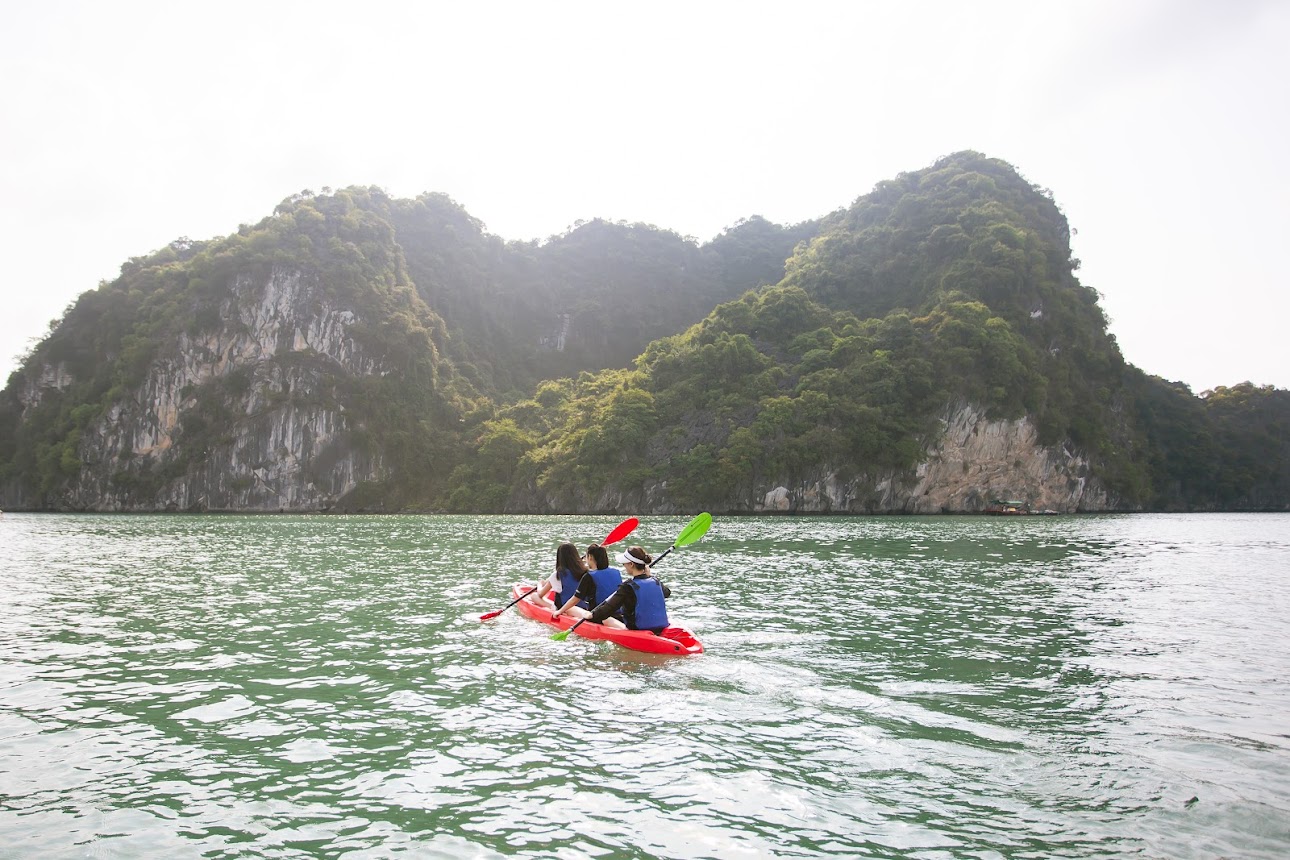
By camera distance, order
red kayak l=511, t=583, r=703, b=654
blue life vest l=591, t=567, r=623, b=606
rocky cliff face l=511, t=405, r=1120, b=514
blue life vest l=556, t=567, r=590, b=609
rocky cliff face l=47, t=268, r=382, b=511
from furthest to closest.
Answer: rocky cliff face l=47, t=268, r=382, b=511 → rocky cliff face l=511, t=405, r=1120, b=514 → blue life vest l=556, t=567, r=590, b=609 → blue life vest l=591, t=567, r=623, b=606 → red kayak l=511, t=583, r=703, b=654

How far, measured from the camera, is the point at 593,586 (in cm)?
1203

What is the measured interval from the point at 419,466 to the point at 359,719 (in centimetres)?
7870

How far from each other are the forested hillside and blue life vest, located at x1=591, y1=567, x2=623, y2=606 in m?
50.8

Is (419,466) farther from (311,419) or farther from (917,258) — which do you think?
(917,258)

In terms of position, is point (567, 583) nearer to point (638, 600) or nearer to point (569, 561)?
point (569, 561)

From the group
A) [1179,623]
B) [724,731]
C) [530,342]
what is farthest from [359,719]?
[530,342]

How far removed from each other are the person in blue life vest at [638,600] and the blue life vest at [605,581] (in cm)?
82

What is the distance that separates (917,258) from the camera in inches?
3285

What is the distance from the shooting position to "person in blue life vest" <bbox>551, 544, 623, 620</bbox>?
39.0 feet

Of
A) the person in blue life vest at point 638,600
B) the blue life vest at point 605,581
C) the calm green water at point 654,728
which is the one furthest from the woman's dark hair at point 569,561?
the person in blue life vest at point 638,600

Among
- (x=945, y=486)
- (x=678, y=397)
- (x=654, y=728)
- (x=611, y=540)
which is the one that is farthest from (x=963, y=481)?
(x=654, y=728)

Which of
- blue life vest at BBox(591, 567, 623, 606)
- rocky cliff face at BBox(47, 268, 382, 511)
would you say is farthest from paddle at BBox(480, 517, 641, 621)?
rocky cliff face at BBox(47, 268, 382, 511)

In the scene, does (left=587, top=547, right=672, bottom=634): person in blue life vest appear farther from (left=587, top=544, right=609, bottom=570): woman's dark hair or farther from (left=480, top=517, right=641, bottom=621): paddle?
(left=480, top=517, right=641, bottom=621): paddle

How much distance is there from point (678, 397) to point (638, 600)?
199ft
